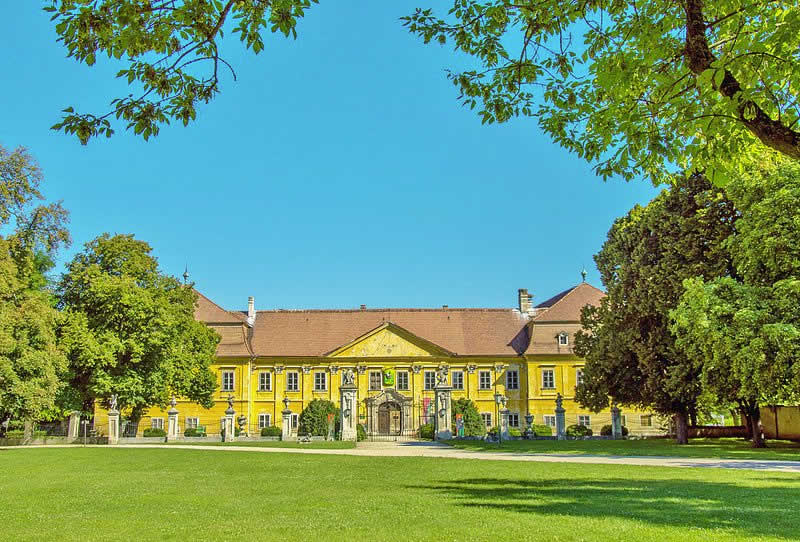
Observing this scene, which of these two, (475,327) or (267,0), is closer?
(267,0)

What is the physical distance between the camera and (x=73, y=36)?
5.75 metres

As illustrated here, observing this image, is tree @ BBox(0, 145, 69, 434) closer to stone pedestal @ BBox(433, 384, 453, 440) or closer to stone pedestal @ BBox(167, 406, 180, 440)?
stone pedestal @ BBox(167, 406, 180, 440)

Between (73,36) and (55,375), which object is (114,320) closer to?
(55,375)

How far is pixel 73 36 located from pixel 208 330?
3836 cm

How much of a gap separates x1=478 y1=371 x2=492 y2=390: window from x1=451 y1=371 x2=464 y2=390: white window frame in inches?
45.9

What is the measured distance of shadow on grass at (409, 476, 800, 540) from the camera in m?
8.99

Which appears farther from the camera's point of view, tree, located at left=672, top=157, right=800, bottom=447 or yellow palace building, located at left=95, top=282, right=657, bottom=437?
yellow palace building, located at left=95, top=282, right=657, bottom=437

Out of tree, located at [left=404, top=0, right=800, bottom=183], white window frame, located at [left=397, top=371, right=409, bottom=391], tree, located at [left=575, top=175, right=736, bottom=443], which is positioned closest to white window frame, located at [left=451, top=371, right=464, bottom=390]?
white window frame, located at [left=397, top=371, right=409, bottom=391]

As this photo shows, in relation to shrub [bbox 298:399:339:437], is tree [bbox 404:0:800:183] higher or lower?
higher

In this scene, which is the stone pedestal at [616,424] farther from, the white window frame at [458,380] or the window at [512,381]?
the white window frame at [458,380]

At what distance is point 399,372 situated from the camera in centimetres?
4928

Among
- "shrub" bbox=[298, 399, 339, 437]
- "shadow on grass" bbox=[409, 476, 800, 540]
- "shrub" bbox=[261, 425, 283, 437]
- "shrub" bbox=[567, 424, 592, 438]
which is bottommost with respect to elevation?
"shrub" bbox=[567, 424, 592, 438]

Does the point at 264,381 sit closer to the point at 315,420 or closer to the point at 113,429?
the point at 315,420

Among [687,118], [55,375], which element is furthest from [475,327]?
[687,118]
